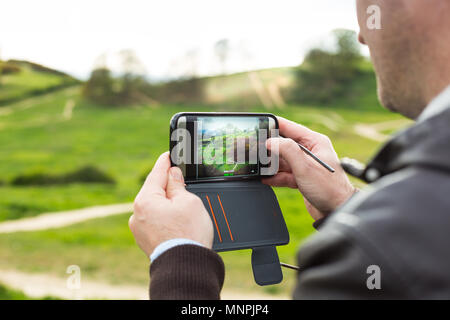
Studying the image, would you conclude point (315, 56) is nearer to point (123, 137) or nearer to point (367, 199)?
point (123, 137)

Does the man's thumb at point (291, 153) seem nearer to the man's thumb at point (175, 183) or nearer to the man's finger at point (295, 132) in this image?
the man's finger at point (295, 132)

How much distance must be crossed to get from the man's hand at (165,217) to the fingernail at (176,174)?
0.04 meters

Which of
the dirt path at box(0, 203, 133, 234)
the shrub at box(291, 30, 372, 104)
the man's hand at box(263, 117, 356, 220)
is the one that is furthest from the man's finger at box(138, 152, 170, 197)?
the shrub at box(291, 30, 372, 104)

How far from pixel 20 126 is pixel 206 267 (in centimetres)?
1522

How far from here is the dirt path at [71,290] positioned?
4195 millimetres

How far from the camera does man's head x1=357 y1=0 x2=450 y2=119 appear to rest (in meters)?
0.64

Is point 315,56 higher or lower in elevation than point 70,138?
higher

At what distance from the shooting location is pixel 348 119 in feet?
45.9

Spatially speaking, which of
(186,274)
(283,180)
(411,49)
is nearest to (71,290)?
(283,180)

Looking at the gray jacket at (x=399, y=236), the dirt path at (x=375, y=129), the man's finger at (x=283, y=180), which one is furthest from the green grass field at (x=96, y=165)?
the gray jacket at (x=399, y=236)

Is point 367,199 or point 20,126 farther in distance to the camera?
point 20,126

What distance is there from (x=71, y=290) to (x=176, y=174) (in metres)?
3.98

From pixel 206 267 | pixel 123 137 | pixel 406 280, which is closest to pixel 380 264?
pixel 406 280

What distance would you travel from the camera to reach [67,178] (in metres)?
9.75
